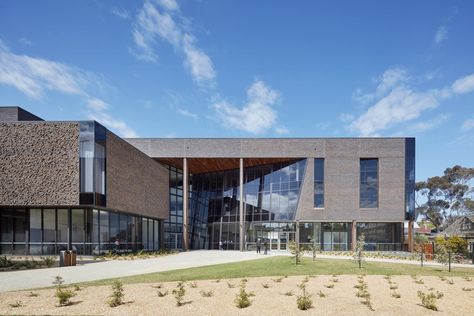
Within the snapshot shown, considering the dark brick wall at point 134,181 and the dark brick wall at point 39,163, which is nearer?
the dark brick wall at point 39,163

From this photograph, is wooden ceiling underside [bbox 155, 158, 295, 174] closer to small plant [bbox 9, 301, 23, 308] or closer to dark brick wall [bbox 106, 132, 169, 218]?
dark brick wall [bbox 106, 132, 169, 218]

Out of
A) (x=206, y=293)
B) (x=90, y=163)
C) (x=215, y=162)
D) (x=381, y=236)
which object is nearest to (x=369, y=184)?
(x=381, y=236)

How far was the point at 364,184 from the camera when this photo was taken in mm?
42500

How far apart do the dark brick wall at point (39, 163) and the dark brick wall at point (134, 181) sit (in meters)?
2.65

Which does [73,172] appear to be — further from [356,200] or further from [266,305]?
[356,200]

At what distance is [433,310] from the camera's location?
9.85 meters

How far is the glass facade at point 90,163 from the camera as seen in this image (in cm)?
2603

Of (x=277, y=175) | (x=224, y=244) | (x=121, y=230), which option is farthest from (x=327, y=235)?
(x=121, y=230)

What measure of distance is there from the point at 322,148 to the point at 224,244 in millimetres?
16461

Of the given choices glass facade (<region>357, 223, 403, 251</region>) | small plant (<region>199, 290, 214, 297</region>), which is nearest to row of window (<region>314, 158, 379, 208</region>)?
glass facade (<region>357, 223, 403, 251</region>)

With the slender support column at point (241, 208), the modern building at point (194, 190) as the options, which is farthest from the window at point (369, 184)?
the slender support column at point (241, 208)

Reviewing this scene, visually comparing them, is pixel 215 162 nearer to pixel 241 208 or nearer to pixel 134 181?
pixel 241 208

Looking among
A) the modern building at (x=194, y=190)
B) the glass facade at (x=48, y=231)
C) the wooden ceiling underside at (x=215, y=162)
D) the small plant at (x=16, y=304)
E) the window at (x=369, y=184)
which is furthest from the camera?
the wooden ceiling underside at (x=215, y=162)

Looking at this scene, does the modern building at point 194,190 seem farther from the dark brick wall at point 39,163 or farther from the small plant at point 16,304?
the small plant at point 16,304
